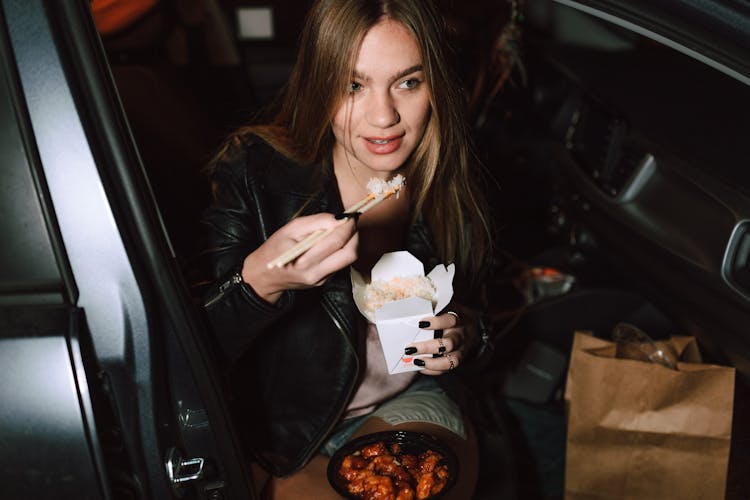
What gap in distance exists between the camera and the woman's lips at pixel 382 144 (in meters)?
1.36

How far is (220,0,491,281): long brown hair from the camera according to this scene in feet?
4.28

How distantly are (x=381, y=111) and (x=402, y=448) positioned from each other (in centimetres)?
70

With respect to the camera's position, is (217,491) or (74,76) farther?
(217,491)

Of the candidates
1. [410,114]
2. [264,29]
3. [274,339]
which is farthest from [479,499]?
[264,29]

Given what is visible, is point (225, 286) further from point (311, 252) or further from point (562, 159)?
point (562, 159)

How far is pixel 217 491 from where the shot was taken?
1.19 meters

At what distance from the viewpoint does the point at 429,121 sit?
1.46 meters

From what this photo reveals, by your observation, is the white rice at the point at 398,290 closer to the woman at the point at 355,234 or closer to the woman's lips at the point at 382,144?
the woman at the point at 355,234

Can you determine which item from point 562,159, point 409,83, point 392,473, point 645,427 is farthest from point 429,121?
point 562,159

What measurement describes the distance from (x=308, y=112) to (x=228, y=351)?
53 centimetres

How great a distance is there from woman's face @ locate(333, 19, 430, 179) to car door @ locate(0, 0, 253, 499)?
1.57 feet

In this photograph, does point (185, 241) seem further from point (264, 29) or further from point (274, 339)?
point (264, 29)

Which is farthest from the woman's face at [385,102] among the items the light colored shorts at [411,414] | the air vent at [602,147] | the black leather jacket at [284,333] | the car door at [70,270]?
the air vent at [602,147]

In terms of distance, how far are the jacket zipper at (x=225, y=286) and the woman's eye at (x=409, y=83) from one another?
1.64ft
